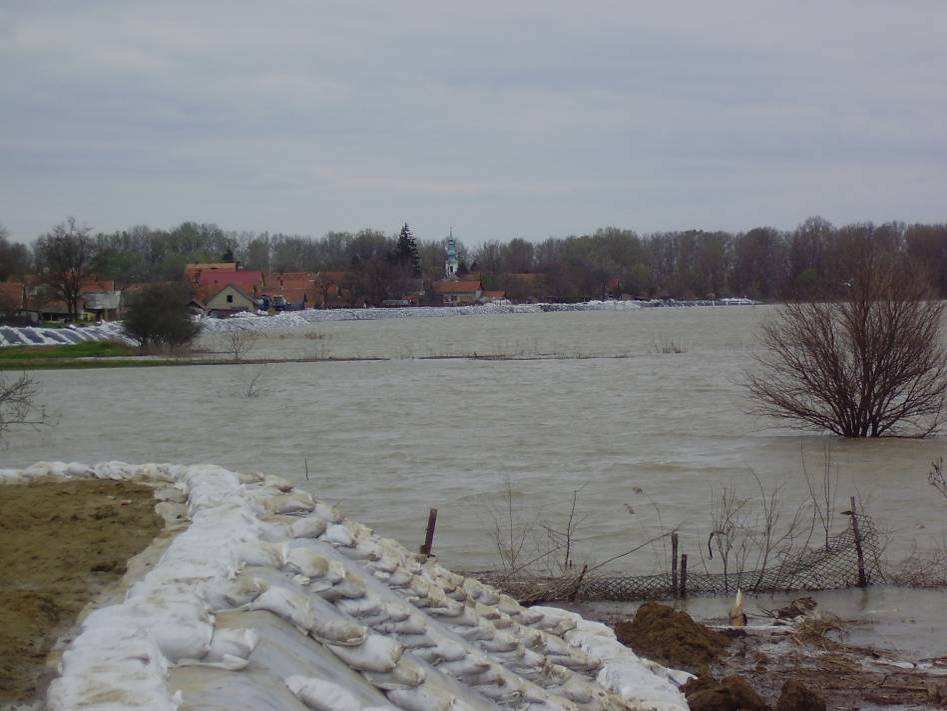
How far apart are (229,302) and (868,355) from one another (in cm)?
9929

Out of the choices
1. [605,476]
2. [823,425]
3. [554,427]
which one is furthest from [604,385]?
[605,476]

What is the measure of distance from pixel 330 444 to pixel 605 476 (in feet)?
26.3

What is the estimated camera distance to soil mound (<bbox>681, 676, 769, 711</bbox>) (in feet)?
22.9

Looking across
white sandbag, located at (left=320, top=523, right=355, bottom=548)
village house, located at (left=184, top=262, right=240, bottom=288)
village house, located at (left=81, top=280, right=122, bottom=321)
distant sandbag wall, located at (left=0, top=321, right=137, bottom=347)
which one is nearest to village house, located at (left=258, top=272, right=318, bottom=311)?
village house, located at (left=184, top=262, right=240, bottom=288)

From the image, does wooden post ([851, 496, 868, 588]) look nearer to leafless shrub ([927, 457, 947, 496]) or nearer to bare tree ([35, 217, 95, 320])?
leafless shrub ([927, 457, 947, 496])

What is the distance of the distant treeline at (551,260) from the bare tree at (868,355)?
359 ft

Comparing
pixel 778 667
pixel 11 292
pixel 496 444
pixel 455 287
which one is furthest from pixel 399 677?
pixel 455 287

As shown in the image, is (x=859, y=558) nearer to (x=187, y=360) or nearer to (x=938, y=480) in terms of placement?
(x=938, y=480)

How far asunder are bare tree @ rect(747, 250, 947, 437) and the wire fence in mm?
12784

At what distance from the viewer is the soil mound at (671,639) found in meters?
8.71

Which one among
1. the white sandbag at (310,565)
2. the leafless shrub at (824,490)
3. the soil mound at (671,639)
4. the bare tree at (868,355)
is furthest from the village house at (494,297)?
the white sandbag at (310,565)

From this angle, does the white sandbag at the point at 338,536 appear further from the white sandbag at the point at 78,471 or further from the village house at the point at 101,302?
the village house at the point at 101,302

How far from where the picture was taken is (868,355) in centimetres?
2462

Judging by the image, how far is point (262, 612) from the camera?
4.40 meters
